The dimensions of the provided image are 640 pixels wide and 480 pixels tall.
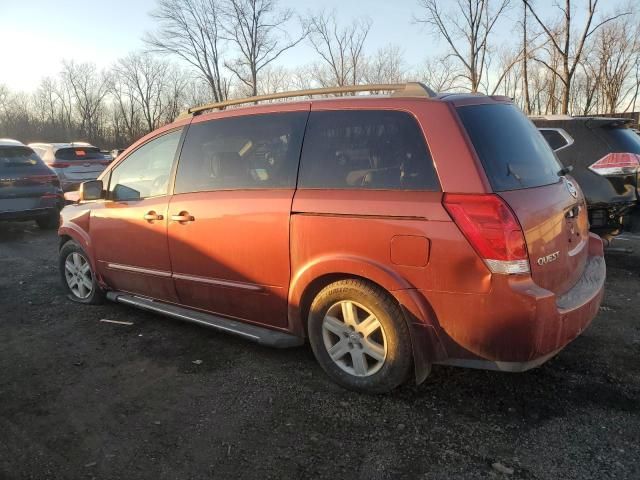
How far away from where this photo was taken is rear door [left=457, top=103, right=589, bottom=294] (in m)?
2.60

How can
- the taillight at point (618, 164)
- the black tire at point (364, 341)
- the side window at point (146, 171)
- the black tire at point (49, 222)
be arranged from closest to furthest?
the black tire at point (364, 341)
the side window at point (146, 171)
the taillight at point (618, 164)
the black tire at point (49, 222)

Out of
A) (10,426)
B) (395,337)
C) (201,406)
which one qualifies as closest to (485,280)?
(395,337)

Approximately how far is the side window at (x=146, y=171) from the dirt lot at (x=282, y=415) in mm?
1209

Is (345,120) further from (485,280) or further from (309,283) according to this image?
(485,280)

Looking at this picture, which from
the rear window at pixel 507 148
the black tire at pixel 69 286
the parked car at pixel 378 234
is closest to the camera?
the parked car at pixel 378 234

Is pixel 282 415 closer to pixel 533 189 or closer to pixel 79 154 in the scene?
pixel 533 189

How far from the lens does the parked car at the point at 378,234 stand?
8.36 feet

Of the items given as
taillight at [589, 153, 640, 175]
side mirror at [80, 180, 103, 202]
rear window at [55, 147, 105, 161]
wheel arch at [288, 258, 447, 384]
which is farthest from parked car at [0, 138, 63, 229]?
taillight at [589, 153, 640, 175]

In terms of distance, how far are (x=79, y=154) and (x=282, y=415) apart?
38.5ft

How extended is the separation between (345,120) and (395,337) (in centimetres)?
134

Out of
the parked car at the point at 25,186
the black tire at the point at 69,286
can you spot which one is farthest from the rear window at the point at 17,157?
the black tire at the point at 69,286

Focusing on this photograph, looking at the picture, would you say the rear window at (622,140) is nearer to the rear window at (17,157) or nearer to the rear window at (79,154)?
the rear window at (17,157)

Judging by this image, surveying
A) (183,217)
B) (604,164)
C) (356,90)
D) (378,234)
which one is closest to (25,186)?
(183,217)

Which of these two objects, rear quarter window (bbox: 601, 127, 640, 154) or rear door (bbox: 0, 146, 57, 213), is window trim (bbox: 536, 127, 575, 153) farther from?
rear door (bbox: 0, 146, 57, 213)
